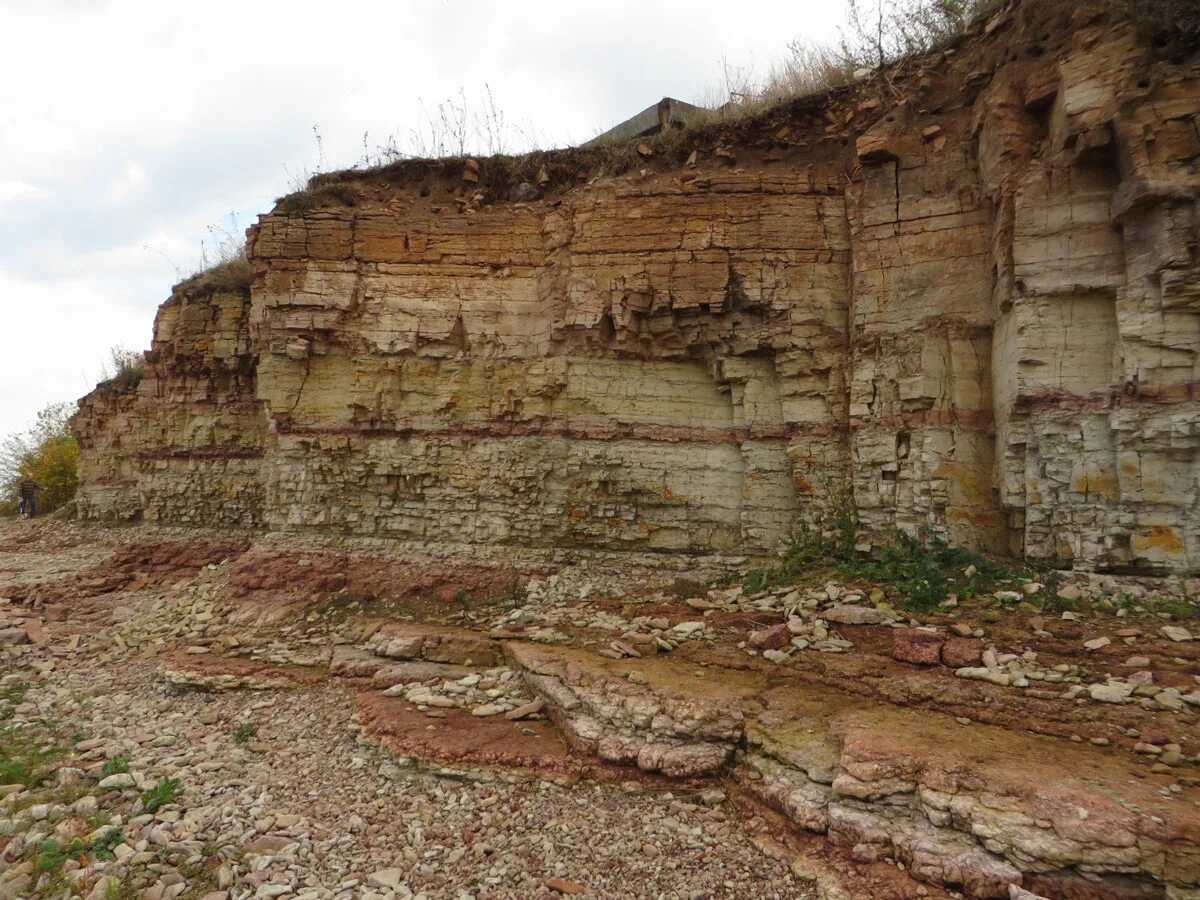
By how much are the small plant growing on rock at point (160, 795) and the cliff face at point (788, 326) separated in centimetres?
515

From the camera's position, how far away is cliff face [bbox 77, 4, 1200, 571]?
6676 millimetres

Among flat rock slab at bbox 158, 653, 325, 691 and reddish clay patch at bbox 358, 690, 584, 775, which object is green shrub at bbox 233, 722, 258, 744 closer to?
flat rock slab at bbox 158, 653, 325, 691

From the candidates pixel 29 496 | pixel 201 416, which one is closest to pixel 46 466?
pixel 29 496

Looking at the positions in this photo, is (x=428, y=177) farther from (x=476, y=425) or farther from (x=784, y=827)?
(x=784, y=827)

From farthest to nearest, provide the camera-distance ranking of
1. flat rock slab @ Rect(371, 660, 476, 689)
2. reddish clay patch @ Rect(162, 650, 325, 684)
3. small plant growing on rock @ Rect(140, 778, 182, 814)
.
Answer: reddish clay patch @ Rect(162, 650, 325, 684), flat rock slab @ Rect(371, 660, 476, 689), small plant growing on rock @ Rect(140, 778, 182, 814)

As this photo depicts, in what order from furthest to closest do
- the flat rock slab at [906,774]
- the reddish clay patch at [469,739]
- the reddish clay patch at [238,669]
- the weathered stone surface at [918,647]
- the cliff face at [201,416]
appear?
the cliff face at [201,416] → the reddish clay patch at [238,669] → the weathered stone surface at [918,647] → the reddish clay patch at [469,739] → the flat rock slab at [906,774]

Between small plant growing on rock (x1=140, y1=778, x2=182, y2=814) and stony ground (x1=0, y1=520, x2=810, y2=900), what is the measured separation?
25 millimetres

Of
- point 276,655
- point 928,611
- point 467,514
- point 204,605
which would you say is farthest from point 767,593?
point 204,605

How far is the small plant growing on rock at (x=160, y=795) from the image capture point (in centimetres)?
558

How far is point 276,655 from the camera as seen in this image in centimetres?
868

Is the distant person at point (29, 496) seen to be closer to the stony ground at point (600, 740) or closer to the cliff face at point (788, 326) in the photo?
the stony ground at point (600, 740)

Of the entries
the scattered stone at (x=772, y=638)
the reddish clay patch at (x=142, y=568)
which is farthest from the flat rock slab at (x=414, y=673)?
the reddish clay patch at (x=142, y=568)

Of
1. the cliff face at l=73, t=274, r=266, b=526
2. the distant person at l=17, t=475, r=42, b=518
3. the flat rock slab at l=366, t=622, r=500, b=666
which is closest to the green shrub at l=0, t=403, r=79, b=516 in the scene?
the distant person at l=17, t=475, r=42, b=518

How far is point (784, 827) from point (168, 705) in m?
7.01
